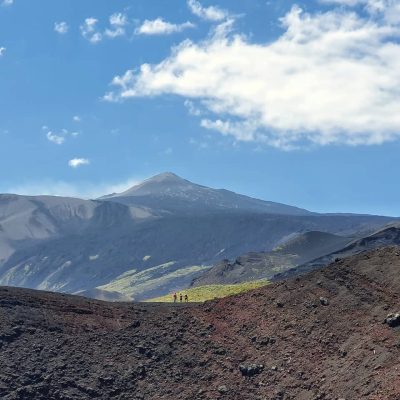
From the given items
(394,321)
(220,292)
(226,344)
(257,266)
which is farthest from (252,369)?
(257,266)

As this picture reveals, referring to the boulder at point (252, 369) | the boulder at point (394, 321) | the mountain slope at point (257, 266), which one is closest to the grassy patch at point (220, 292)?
the boulder at point (252, 369)

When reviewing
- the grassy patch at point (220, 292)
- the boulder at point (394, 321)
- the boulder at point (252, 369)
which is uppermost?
the grassy patch at point (220, 292)

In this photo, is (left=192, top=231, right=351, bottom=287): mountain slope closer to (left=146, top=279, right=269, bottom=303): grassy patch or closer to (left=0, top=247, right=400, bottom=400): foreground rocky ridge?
(left=146, top=279, right=269, bottom=303): grassy patch

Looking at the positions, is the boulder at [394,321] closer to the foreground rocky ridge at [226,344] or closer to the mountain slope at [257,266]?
the foreground rocky ridge at [226,344]

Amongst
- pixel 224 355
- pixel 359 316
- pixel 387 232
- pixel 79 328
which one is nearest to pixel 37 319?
pixel 79 328

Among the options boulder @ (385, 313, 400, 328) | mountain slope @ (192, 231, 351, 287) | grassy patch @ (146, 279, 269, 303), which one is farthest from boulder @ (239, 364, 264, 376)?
mountain slope @ (192, 231, 351, 287)

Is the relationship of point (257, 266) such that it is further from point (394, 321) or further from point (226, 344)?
point (394, 321)

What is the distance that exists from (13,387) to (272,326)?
13212 millimetres

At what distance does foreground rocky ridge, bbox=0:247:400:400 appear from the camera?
38.8 m

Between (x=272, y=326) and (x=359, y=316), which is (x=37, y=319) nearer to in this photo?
(x=272, y=326)

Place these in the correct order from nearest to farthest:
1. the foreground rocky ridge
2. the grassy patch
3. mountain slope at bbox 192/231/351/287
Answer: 1. the foreground rocky ridge
2. the grassy patch
3. mountain slope at bbox 192/231/351/287

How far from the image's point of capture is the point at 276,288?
48.0 metres

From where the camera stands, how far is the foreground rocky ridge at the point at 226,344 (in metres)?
38.8

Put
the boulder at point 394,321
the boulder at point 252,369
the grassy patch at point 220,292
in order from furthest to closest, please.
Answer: the grassy patch at point 220,292
the boulder at point 252,369
the boulder at point 394,321
